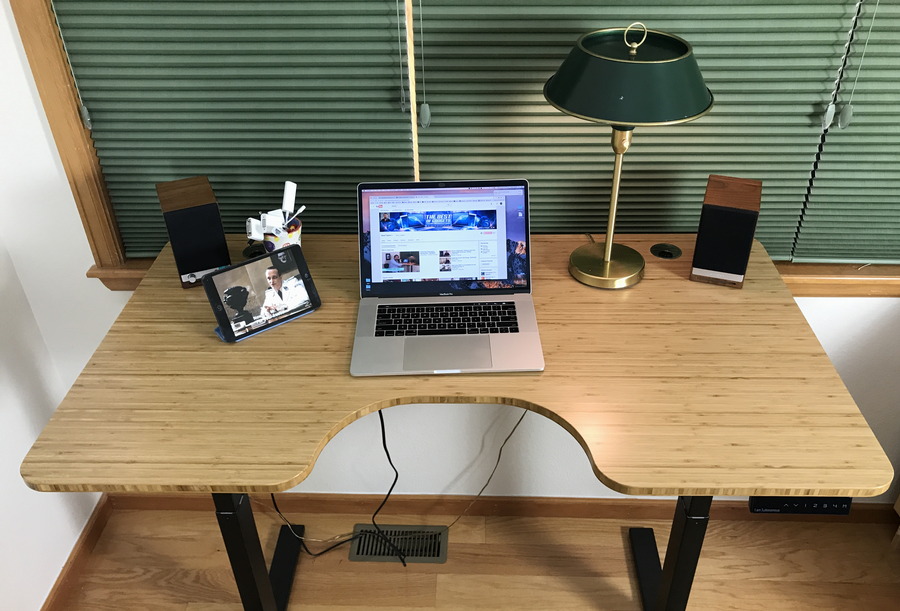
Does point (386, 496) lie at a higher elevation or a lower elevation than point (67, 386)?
lower

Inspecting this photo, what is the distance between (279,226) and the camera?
1547 mm

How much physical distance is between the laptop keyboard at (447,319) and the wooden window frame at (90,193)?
29.2 inches

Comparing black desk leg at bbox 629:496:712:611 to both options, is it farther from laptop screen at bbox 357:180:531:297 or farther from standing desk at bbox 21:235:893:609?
laptop screen at bbox 357:180:531:297

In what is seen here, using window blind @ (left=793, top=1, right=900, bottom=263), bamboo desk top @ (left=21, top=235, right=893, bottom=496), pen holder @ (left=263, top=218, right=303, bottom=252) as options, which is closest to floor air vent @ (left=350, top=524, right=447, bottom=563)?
bamboo desk top @ (left=21, top=235, right=893, bottom=496)

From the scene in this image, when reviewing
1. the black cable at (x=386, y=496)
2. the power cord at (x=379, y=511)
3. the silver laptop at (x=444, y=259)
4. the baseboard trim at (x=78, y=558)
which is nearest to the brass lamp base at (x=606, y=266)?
the silver laptop at (x=444, y=259)

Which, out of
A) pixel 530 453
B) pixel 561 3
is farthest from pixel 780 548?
pixel 561 3

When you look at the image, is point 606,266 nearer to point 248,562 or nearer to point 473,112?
point 473,112

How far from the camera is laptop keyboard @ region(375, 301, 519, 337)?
1.47 metres

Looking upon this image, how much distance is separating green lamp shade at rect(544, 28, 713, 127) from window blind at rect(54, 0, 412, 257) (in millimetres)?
452

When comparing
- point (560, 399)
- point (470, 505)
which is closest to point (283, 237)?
point (560, 399)

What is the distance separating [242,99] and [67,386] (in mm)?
1016

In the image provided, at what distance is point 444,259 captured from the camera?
5.13ft

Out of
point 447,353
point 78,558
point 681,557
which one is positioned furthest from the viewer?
point 78,558

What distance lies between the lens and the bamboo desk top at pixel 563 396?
1.17 m
